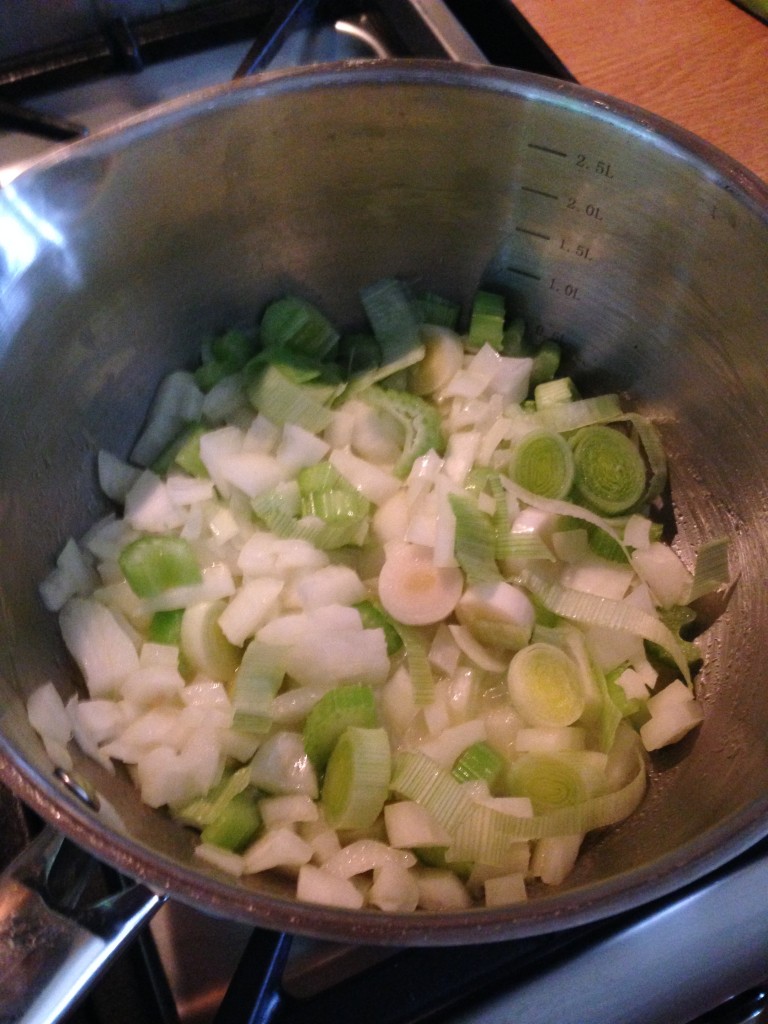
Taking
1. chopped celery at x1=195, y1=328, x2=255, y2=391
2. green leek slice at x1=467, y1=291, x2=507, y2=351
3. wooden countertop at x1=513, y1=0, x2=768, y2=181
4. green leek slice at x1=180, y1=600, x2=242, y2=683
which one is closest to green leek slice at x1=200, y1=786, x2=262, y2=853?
green leek slice at x1=180, y1=600, x2=242, y2=683

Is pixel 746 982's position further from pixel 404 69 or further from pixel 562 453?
pixel 404 69

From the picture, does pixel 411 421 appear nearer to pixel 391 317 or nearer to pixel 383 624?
pixel 391 317

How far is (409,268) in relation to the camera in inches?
42.0

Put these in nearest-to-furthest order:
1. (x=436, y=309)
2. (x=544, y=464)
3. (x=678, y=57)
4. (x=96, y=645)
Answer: (x=96, y=645) → (x=544, y=464) → (x=436, y=309) → (x=678, y=57)

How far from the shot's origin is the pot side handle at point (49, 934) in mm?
525

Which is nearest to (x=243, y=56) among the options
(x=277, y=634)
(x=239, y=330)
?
(x=239, y=330)

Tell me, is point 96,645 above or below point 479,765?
above

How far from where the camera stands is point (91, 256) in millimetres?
867

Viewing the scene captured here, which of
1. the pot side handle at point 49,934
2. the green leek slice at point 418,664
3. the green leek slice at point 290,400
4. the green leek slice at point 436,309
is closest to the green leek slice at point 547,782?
the green leek slice at point 418,664

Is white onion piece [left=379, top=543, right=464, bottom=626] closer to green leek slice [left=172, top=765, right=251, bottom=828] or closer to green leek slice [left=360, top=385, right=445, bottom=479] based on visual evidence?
green leek slice [left=360, top=385, right=445, bottom=479]

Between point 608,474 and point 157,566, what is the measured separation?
1.81 ft

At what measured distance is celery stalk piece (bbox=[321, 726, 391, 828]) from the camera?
76 cm

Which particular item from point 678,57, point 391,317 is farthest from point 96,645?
point 678,57

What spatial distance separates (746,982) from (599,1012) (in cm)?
15
